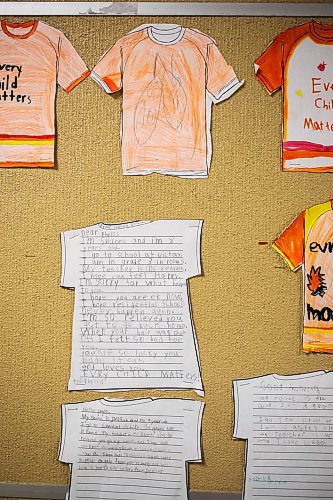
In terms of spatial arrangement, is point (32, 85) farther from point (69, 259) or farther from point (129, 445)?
point (129, 445)

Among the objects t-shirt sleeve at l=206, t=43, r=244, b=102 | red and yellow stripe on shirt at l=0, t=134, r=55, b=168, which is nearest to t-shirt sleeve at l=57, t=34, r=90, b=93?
red and yellow stripe on shirt at l=0, t=134, r=55, b=168

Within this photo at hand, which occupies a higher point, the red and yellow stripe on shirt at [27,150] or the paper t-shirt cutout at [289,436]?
the red and yellow stripe on shirt at [27,150]

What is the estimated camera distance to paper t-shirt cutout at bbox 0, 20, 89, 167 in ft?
3.67

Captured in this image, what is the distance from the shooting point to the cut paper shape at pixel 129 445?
1.10m

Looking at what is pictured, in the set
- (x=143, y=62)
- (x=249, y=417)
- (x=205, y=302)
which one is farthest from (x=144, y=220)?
(x=249, y=417)

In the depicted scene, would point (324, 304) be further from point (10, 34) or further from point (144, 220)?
point (10, 34)

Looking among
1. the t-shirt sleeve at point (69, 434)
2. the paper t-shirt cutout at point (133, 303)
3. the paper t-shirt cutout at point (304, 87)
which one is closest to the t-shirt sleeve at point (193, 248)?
the paper t-shirt cutout at point (133, 303)

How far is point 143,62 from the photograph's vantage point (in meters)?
1.12

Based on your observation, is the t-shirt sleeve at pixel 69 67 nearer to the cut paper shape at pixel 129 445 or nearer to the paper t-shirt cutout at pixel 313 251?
the paper t-shirt cutout at pixel 313 251

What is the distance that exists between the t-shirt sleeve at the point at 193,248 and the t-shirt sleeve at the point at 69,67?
14.2 inches

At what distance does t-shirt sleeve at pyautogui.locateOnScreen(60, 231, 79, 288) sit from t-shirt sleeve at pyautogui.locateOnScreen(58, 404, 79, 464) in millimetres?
246

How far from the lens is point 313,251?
1.10 meters

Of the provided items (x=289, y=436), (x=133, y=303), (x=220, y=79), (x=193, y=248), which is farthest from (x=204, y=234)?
(x=289, y=436)

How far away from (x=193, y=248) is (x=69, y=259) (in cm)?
25
